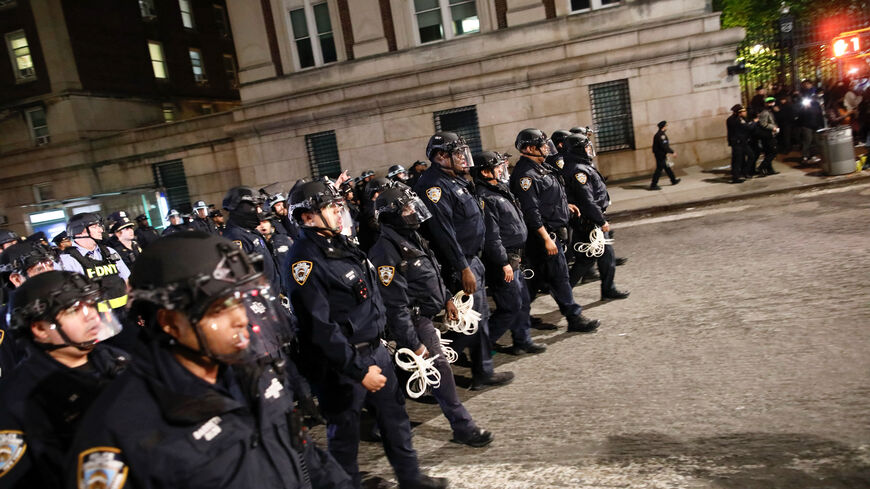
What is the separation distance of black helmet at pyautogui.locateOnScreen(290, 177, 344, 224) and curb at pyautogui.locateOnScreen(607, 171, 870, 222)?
11.0 m

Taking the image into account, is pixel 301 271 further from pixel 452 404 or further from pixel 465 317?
pixel 465 317

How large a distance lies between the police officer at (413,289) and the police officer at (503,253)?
1.21 metres

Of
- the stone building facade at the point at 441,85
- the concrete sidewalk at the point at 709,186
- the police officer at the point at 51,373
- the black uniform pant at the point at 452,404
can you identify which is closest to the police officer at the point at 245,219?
the black uniform pant at the point at 452,404

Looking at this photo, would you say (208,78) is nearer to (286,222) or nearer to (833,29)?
(286,222)

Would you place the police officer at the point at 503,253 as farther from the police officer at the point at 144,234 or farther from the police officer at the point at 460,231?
the police officer at the point at 144,234

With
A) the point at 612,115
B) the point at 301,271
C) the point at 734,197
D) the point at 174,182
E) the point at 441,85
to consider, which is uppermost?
the point at 441,85

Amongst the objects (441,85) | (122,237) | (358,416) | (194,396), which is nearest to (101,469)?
(194,396)

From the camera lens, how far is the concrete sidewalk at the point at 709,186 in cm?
1351

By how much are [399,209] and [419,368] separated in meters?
1.28

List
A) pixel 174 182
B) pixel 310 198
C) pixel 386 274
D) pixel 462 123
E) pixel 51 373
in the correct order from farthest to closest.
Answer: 1. pixel 174 182
2. pixel 462 123
3. pixel 386 274
4. pixel 310 198
5. pixel 51 373

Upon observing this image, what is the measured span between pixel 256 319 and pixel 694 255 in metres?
8.12

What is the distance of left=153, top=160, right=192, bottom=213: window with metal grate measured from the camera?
73.3 ft

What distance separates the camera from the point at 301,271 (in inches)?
145

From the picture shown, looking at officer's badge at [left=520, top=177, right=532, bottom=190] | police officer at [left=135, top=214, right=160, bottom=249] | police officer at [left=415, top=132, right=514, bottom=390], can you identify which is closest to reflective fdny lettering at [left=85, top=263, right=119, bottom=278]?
police officer at [left=415, top=132, right=514, bottom=390]
